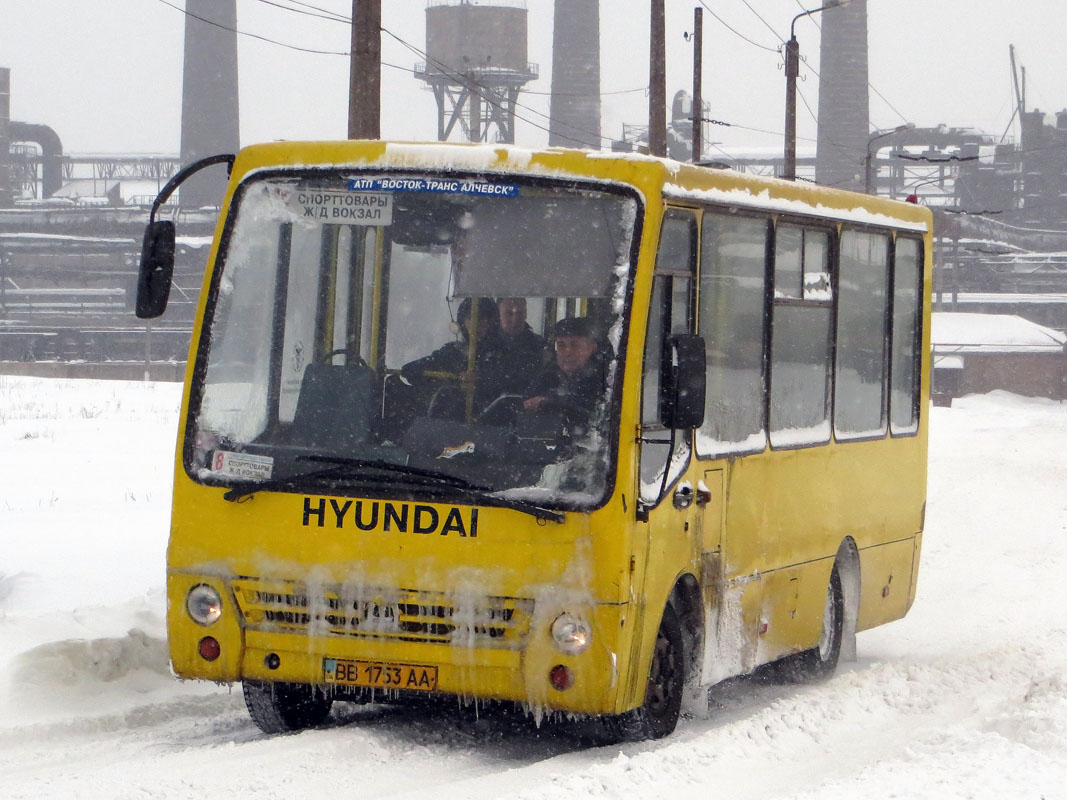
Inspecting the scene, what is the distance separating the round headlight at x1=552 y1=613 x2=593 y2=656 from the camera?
5.87m

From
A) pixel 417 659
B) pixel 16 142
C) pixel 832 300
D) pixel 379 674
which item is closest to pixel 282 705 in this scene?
pixel 379 674

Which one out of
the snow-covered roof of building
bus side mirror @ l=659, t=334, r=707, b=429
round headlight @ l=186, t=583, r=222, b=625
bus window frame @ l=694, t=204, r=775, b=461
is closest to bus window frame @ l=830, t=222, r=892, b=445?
bus window frame @ l=694, t=204, r=775, b=461

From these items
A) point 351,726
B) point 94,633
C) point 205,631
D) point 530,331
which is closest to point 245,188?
point 530,331

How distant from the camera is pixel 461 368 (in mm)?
6230

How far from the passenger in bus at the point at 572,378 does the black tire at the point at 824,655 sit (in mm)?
3200

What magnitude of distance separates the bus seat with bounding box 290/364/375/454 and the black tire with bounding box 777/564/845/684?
11.5 feet

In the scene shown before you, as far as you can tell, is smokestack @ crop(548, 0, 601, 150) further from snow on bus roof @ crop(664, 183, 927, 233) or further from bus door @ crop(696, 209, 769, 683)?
bus door @ crop(696, 209, 769, 683)

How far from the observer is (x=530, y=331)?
6.18 metres

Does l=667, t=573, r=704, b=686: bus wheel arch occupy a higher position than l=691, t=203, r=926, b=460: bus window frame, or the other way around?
l=691, t=203, r=926, b=460: bus window frame

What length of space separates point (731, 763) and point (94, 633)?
349 cm

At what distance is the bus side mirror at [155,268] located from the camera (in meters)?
6.29

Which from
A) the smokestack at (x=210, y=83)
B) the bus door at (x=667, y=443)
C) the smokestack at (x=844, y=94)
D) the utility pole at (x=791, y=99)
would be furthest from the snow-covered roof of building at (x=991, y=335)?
the bus door at (x=667, y=443)

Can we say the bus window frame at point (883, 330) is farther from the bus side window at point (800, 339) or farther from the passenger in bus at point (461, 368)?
the passenger in bus at point (461, 368)

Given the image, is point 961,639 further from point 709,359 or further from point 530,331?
point 530,331
